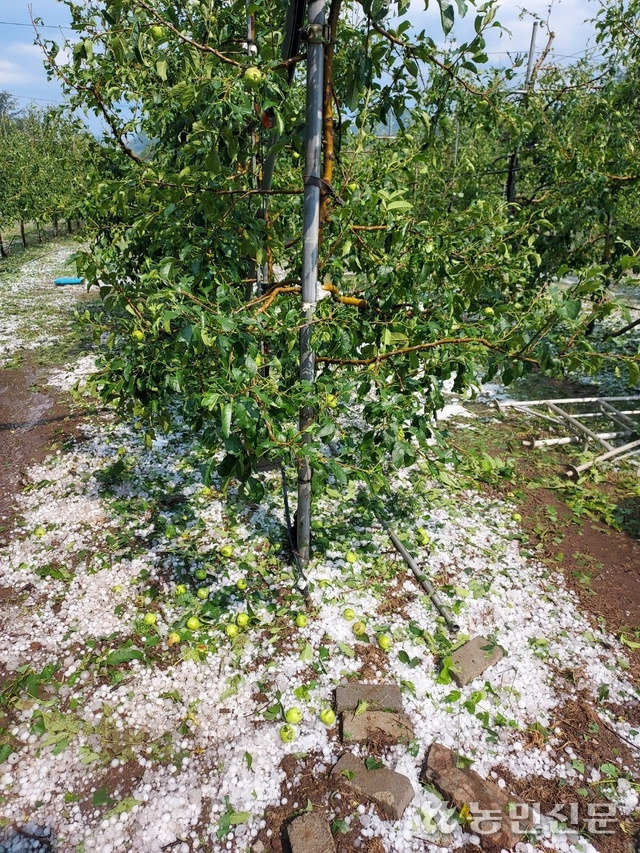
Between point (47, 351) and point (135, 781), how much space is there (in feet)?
27.6

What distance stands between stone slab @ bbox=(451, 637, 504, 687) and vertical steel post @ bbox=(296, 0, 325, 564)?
1.61 metres

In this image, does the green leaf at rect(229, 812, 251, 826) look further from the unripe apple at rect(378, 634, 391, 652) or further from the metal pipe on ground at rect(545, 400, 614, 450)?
the metal pipe on ground at rect(545, 400, 614, 450)

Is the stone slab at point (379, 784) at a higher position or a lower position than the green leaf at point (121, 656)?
lower

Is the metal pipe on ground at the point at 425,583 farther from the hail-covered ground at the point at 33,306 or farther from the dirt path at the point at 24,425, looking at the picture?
the hail-covered ground at the point at 33,306

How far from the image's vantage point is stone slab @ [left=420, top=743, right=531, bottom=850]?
259 centimetres

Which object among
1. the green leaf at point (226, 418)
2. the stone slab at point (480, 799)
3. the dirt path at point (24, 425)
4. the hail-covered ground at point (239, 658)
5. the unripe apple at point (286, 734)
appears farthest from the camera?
the dirt path at point (24, 425)

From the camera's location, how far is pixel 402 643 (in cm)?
362

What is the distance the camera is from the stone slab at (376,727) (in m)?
3.01

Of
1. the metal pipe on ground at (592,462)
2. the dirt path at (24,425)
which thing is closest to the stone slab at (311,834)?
the dirt path at (24,425)

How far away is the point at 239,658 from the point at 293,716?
594 mm

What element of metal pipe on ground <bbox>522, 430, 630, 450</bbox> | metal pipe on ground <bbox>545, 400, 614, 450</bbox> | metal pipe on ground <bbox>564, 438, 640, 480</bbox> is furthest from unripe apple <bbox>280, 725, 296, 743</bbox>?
metal pipe on ground <bbox>545, 400, 614, 450</bbox>

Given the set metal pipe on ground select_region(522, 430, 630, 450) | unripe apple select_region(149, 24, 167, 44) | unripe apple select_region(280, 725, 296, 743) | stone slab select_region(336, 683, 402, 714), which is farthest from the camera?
metal pipe on ground select_region(522, 430, 630, 450)

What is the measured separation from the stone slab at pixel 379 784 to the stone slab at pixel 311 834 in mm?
234

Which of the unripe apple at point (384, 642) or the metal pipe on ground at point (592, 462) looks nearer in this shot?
the unripe apple at point (384, 642)
